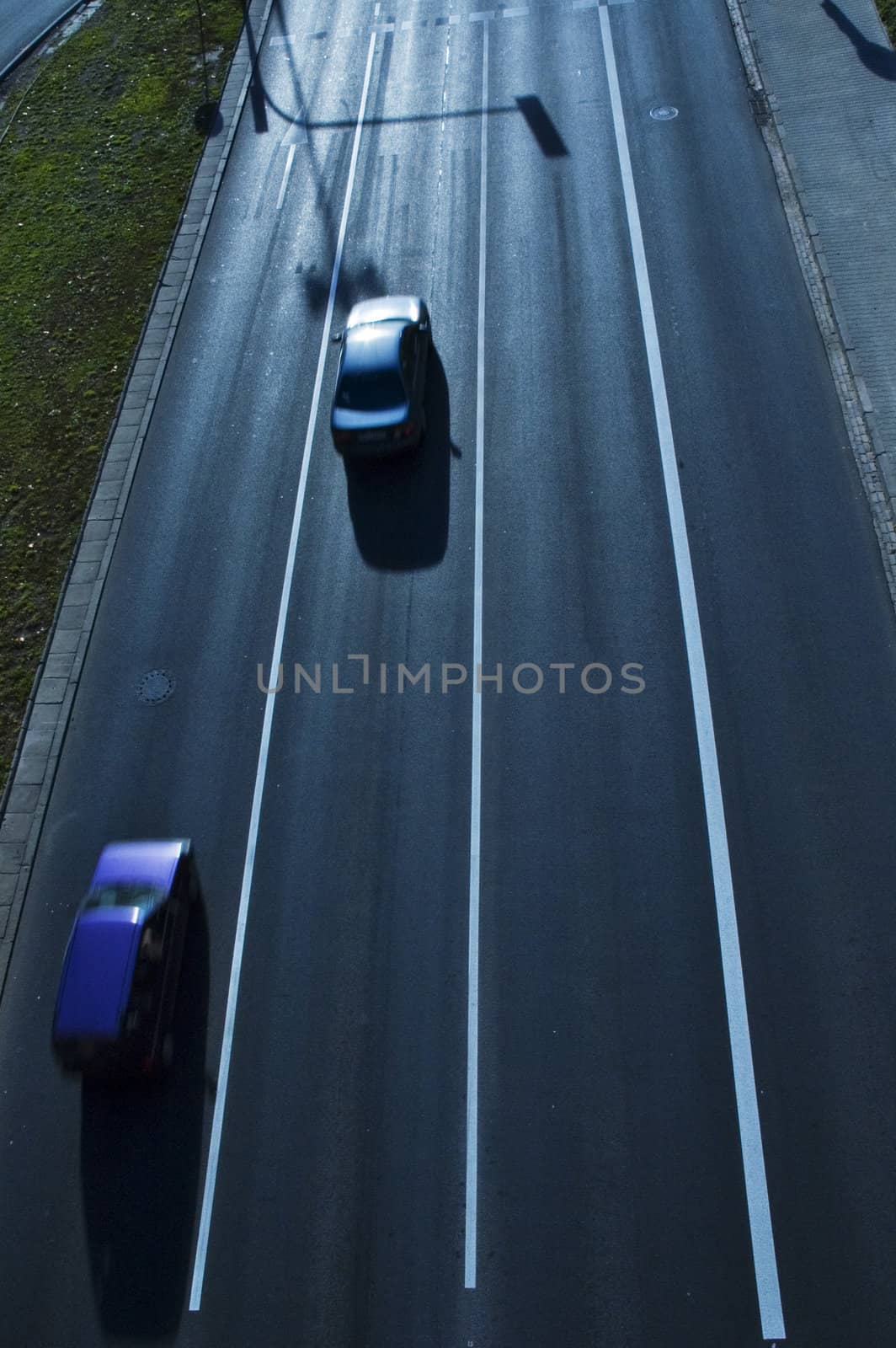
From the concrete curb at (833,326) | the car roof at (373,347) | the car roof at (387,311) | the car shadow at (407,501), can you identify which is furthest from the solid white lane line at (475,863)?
the concrete curb at (833,326)

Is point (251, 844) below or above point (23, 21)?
below

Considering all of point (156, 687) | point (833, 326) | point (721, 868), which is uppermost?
point (833, 326)

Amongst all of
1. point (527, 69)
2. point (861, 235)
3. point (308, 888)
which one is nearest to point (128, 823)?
point (308, 888)

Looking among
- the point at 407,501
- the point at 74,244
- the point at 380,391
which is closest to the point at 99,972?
the point at 407,501

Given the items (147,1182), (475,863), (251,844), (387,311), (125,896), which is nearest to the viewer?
(147,1182)

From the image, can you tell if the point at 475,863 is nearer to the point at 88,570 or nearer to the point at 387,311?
Answer: the point at 88,570

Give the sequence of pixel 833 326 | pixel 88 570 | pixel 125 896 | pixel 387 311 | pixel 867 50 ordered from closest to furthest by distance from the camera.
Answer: pixel 125 896 → pixel 88 570 → pixel 833 326 → pixel 387 311 → pixel 867 50
